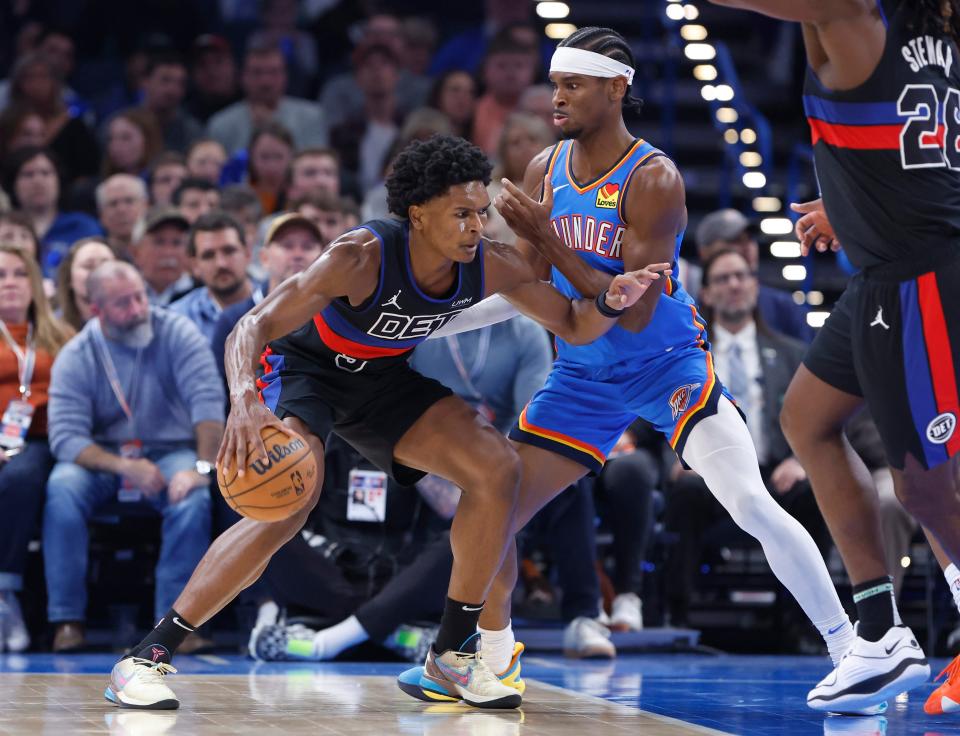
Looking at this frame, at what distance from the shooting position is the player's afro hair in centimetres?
459

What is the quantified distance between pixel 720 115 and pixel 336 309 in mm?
6599

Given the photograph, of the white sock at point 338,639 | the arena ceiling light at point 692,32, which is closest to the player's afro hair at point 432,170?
the white sock at point 338,639

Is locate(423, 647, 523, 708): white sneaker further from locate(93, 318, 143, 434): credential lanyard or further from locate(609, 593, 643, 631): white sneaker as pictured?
locate(93, 318, 143, 434): credential lanyard

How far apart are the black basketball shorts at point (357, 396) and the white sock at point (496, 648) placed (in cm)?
64

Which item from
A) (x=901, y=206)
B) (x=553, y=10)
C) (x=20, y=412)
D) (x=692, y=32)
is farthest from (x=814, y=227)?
(x=553, y=10)

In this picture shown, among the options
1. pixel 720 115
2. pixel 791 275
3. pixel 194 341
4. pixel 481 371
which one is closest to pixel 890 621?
pixel 481 371

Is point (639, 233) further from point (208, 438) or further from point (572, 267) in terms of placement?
point (208, 438)

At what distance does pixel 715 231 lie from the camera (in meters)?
8.24

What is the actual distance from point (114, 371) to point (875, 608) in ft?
12.4

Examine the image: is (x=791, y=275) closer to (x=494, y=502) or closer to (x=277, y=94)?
(x=277, y=94)

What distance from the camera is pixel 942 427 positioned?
168 inches

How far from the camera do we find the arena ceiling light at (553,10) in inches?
466

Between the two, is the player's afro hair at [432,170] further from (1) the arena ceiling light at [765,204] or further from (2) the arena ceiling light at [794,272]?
(1) the arena ceiling light at [765,204]

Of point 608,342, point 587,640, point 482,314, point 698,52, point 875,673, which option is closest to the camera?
point 875,673
